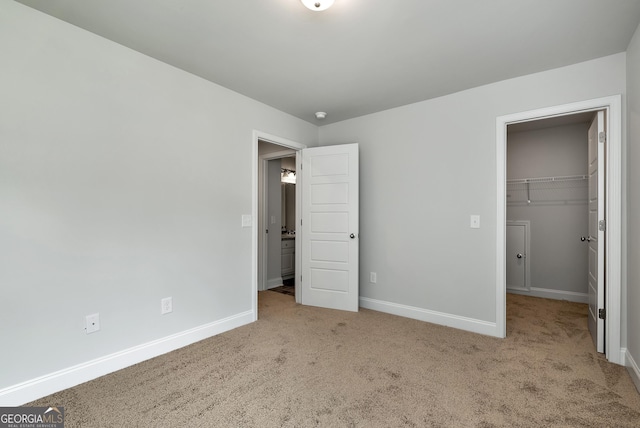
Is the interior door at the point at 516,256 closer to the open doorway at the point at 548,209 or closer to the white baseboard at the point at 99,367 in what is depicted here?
the open doorway at the point at 548,209

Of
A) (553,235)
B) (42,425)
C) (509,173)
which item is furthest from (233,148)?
(553,235)

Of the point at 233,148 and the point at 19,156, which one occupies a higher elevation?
the point at 233,148

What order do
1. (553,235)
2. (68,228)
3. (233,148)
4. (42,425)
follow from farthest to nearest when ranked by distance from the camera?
(553,235) < (233,148) < (68,228) < (42,425)

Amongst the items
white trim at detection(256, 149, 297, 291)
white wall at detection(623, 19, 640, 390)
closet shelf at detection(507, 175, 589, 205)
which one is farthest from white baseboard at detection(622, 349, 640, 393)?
white trim at detection(256, 149, 297, 291)

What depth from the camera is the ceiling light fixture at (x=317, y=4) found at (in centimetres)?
173

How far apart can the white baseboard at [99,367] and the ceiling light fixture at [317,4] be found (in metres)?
2.65

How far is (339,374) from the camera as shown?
2184 mm

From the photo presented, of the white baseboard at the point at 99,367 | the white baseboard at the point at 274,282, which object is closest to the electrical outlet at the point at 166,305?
the white baseboard at the point at 99,367

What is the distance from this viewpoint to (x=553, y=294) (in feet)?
13.9

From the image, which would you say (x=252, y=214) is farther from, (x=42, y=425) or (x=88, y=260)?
(x=42, y=425)

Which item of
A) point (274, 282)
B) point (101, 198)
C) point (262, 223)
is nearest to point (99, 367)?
point (101, 198)

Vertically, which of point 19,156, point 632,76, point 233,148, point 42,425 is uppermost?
point 632,76

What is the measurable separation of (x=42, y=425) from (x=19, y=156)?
5.14ft

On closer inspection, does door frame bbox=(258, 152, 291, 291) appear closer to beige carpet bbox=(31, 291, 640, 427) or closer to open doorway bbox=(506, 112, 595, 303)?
beige carpet bbox=(31, 291, 640, 427)
